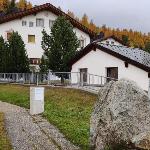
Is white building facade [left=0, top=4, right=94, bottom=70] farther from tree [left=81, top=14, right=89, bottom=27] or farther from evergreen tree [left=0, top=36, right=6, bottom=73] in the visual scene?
tree [left=81, top=14, right=89, bottom=27]

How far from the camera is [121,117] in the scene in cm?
1289

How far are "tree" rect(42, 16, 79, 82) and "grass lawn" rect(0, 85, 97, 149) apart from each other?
20.1 ft

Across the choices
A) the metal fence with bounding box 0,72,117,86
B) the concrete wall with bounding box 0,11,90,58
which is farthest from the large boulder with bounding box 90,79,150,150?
the concrete wall with bounding box 0,11,90,58

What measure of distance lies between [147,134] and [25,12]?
149 ft

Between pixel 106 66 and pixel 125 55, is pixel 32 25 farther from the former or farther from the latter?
pixel 125 55

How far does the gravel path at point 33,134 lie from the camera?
14.7 metres

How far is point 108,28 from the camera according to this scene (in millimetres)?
163375

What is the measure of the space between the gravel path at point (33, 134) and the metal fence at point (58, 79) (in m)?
13.5

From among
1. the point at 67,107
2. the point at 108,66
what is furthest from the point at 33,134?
the point at 108,66

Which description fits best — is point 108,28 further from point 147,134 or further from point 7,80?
point 147,134

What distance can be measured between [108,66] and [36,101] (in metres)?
17.1

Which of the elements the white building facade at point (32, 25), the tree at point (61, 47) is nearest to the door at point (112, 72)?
the tree at point (61, 47)

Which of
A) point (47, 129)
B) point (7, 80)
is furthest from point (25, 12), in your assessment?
point (47, 129)

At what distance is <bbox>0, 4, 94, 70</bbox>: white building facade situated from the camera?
5584cm
